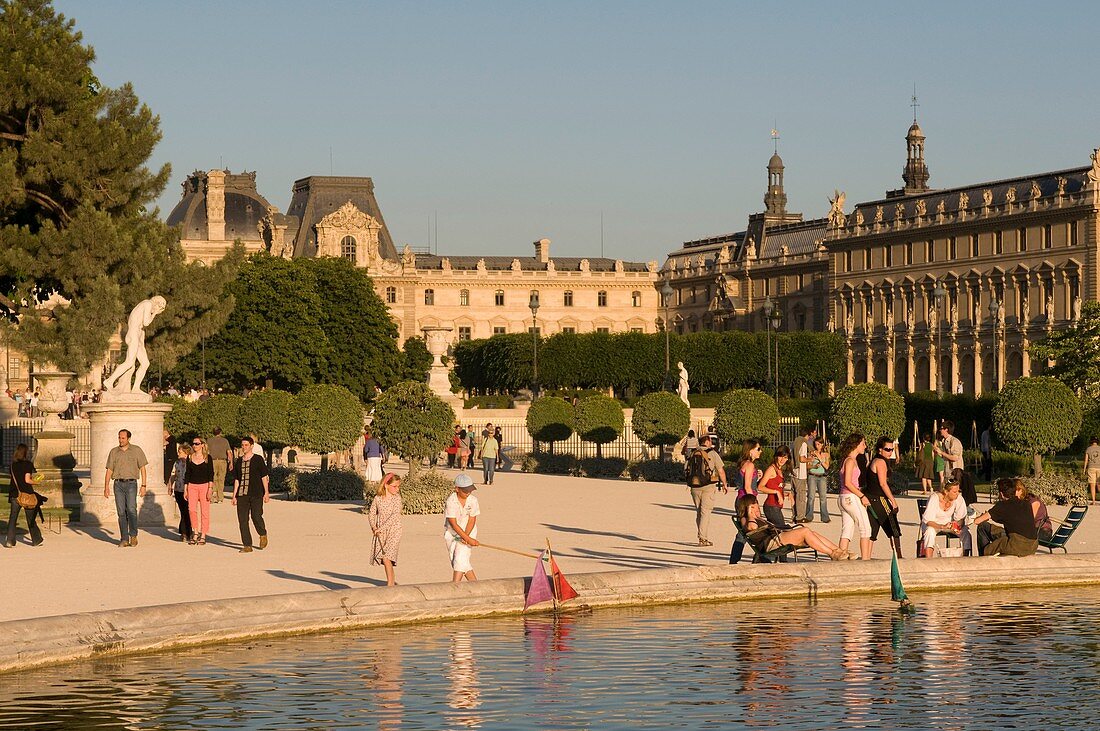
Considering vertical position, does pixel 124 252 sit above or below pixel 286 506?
above

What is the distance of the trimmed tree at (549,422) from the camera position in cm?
4781

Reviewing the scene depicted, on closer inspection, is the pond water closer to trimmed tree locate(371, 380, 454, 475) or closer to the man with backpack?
the man with backpack

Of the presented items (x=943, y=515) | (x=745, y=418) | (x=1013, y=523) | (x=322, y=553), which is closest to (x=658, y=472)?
(x=745, y=418)

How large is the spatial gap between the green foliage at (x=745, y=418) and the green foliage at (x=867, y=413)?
365cm

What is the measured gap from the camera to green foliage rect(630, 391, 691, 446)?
145 feet

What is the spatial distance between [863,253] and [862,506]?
3853 inches

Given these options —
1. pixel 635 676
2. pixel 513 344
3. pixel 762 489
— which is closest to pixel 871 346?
pixel 513 344

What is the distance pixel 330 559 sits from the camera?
1966 cm

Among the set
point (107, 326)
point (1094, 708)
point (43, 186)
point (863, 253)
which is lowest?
point (1094, 708)

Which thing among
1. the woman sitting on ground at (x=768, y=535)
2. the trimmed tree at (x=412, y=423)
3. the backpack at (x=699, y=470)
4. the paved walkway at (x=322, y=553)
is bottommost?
the paved walkway at (x=322, y=553)

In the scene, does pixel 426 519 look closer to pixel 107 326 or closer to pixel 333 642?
pixel 107 326

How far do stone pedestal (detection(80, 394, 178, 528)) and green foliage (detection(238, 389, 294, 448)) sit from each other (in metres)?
13.7

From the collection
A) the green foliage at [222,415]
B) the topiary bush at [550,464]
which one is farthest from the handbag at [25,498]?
the topiary bush at [550,464]

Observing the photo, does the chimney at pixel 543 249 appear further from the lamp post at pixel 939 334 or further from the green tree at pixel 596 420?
the green tree at pixel 596 420
